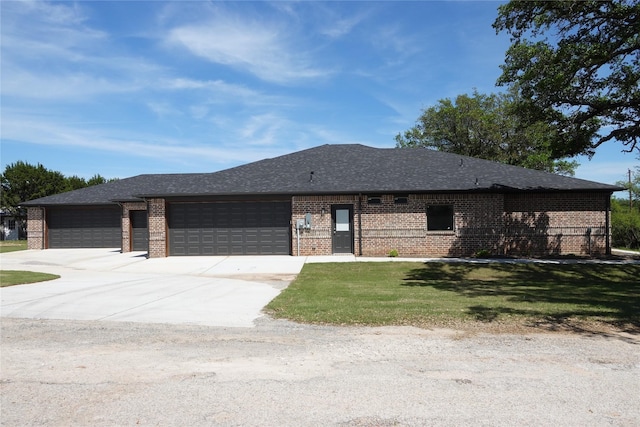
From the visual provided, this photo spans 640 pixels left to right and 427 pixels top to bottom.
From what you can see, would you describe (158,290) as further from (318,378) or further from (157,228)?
(157,228)

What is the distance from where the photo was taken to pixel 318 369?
501cm

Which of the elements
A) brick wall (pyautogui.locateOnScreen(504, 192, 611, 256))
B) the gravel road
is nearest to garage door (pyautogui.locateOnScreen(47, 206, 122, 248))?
the gravel road

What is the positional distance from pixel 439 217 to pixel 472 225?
1.47 m

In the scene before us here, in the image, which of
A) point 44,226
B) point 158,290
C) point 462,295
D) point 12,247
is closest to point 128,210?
point 44,226

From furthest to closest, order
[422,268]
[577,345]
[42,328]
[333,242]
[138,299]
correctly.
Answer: [333,242] < [422,268] < [138,299] < [42,328] < [577,345]

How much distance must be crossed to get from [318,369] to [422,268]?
11.5 meters

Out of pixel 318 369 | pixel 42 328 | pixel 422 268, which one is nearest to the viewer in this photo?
pixel 318 369

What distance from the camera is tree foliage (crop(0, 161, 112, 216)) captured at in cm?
4062

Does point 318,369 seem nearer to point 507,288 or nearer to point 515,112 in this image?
point 507,288

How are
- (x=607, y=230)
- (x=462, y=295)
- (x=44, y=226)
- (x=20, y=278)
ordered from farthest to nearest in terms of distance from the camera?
1. (x=44, y=226)
2. (x=607, y=230)
3. (x=20, y=278)
4. (x=462, y=295)

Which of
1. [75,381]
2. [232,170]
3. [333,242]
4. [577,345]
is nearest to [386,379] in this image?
[577,345]

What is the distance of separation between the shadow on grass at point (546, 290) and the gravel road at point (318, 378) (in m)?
1.20

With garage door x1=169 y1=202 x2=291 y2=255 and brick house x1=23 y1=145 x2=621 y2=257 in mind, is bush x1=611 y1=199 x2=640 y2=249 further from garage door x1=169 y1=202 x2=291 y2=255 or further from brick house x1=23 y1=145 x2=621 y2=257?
garage door x1=169 y1=202 x2=291 y2=255

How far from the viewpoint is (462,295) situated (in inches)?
406
